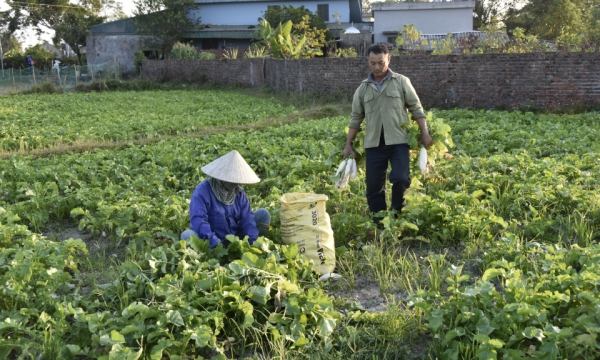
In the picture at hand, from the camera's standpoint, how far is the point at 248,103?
715 inches

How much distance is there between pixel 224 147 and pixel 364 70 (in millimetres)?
8195

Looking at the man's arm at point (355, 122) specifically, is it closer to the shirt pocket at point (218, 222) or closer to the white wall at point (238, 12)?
the shirt pocket at point (218, 222)

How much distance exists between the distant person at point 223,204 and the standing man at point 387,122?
1.42 m

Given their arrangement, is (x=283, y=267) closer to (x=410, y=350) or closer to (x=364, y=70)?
(x=410, y=350)

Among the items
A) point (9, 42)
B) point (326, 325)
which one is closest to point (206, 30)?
point (9, 42)

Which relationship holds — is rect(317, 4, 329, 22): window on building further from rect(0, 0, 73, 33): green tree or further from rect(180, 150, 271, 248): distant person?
rect(180, 150, 271, 248): distant person

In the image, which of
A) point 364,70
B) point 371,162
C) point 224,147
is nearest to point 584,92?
point 364,70

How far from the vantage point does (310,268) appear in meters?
4.30

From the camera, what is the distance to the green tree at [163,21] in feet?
116

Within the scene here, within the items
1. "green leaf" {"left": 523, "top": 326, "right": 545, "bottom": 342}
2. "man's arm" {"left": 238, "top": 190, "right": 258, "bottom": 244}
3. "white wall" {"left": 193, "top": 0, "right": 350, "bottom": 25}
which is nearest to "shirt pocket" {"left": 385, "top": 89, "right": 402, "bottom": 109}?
"man's arm" {"left": 238, "top": 190, "right": 258, "bottom": 244}

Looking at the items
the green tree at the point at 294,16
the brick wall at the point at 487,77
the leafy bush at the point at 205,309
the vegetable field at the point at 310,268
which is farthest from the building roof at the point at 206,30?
the leafy bush at the point at 205,309

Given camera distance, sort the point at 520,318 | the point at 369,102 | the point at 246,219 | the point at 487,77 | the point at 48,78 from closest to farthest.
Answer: the point at 520,318 → the point at 246,219 → the point at 369,102 → the point at 487,77 → the point at 48,78

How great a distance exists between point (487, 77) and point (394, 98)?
9.59m

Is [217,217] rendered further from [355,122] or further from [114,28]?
[114,28]
